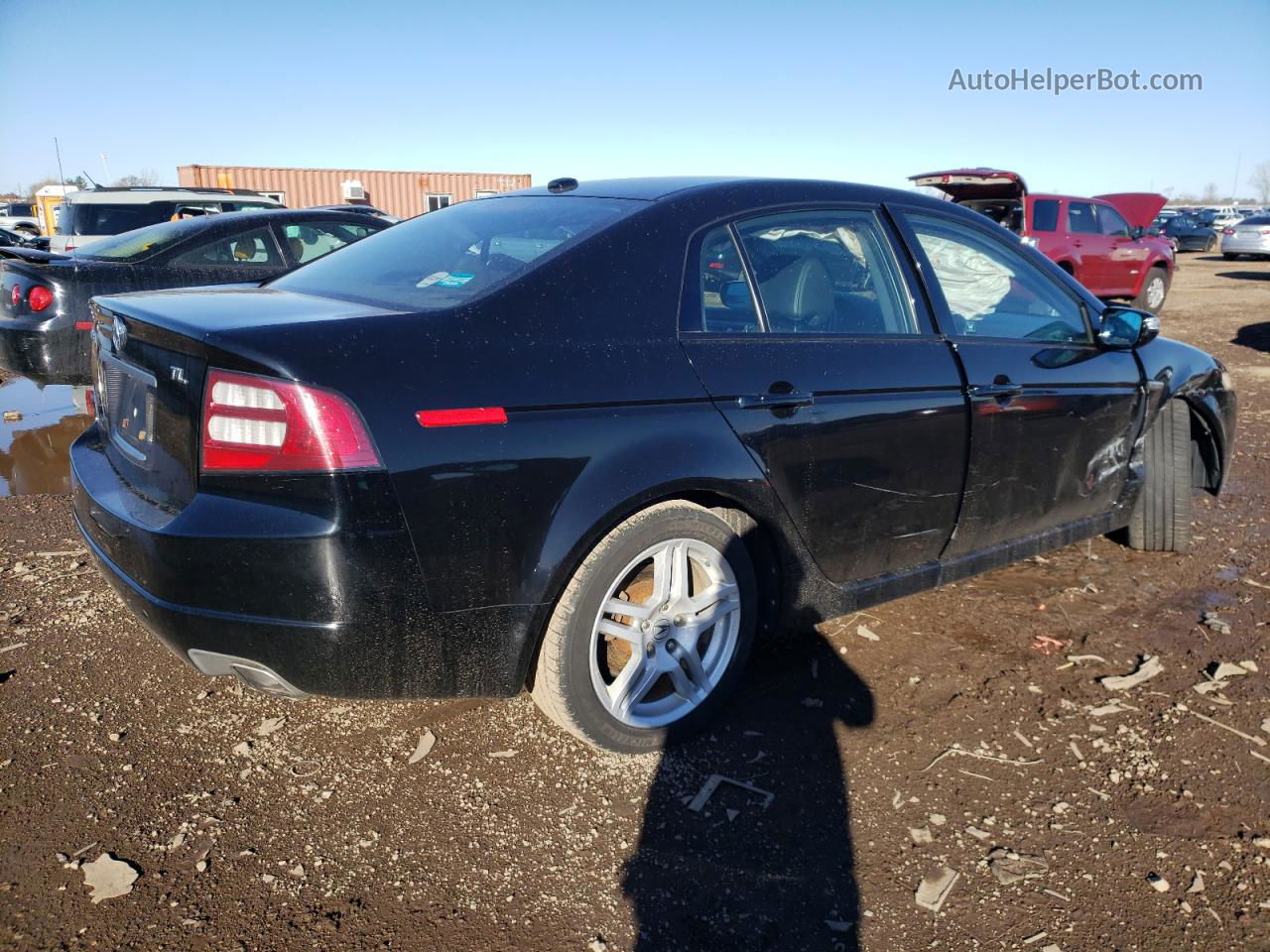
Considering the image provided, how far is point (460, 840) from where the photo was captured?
2.36 m

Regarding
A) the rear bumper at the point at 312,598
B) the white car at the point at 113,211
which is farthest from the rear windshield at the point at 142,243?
the rear bumper at the point at 312,598

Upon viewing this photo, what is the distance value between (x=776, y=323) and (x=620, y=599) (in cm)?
99

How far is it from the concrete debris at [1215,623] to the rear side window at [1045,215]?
484 inches

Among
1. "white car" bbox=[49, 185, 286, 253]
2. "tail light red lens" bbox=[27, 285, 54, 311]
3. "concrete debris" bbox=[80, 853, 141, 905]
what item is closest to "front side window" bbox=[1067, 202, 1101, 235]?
"white car" bbox=[49, 185, 286, 253]

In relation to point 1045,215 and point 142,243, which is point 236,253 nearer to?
point 142,243

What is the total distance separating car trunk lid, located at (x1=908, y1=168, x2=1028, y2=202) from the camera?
12969mm

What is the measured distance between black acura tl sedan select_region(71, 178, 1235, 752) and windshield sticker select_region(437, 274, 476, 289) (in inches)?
1.0

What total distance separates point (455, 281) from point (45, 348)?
14.6 ft

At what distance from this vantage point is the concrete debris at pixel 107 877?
2.13 meters

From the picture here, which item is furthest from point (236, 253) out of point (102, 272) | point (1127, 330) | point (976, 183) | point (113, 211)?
point (976, 183)

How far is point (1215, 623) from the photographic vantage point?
372cm

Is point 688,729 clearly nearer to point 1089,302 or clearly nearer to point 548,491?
point 548,491

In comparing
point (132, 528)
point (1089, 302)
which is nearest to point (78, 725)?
point (132, 528)

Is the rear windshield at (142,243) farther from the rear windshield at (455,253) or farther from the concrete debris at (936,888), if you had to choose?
the concrete debris at (936,888)
